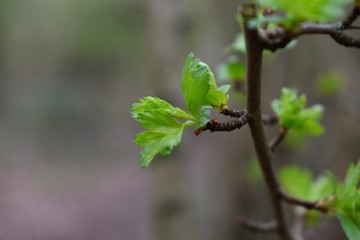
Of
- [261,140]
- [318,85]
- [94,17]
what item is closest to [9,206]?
[94,17]

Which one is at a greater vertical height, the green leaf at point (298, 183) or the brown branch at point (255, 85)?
the brown branch at point (255, 85)

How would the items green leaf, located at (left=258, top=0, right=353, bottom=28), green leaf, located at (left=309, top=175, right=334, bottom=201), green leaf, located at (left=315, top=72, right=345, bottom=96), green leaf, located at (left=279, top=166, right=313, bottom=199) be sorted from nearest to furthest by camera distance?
green leaf, located at (left=258, top=0, right=353, bottom=28), green leaf, located at (left=309, top=175, right=334, bottom=201), green leaf, located at (left=279, top=166, right=313, bottom=199), green leaf, located at (left=315, top=72, right=345, bottom=96)

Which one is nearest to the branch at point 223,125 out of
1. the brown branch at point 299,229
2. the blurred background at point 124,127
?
the brown branch at point 299,229

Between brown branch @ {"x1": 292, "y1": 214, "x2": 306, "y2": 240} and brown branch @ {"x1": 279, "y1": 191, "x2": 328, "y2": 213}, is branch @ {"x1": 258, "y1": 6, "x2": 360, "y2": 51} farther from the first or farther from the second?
brown branch @ {"x1": 292, "y1": 214, "x2": 306, "y2": 240}

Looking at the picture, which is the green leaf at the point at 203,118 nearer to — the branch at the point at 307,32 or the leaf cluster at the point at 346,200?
the branch at the point at 307,32

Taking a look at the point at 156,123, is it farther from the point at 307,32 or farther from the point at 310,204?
the point at 310,204

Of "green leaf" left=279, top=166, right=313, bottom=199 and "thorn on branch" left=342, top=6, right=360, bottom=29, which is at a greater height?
"thorn on branch" left=342, top=6, right=360, bottom=29

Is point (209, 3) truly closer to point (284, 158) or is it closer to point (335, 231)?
point (284, 158)

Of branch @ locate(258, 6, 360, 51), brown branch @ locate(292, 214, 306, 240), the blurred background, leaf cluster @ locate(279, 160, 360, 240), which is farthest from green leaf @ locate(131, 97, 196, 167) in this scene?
the blurred background
